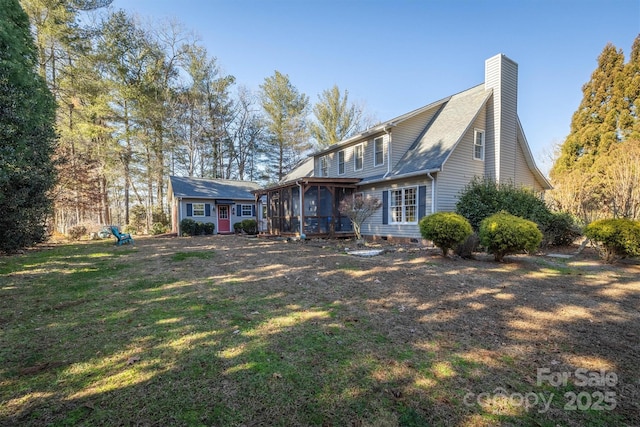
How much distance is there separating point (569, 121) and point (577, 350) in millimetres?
23994

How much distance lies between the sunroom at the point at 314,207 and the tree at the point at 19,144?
902 cm

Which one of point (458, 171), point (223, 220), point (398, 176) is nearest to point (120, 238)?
point (223, 220)

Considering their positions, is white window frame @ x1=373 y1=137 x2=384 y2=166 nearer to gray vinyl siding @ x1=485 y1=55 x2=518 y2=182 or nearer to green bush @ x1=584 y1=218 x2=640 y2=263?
gray vinyl siding @ x1=485 y1=55 x2=518 y2=182

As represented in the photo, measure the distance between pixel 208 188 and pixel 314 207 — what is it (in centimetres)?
1210

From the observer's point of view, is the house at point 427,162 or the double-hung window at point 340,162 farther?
the double-hung window at point 340,162

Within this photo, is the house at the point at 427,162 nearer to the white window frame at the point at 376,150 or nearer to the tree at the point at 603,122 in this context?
the white window frame at the point at 376,150

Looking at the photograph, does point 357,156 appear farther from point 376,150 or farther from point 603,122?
point 603,122

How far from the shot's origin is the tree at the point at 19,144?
6.83m

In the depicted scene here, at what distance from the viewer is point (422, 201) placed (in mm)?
11656

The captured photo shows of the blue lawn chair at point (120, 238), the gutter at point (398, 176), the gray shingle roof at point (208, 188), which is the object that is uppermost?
the gray shingle roof at point (208, 188)

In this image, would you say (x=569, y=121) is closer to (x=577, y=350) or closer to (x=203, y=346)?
(x=577, y=350)

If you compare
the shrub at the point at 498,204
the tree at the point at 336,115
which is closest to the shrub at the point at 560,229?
the shrub at the point at 498,204

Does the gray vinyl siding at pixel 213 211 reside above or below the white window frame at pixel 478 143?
below

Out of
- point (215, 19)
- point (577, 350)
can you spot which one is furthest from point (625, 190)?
point (215, 19)
